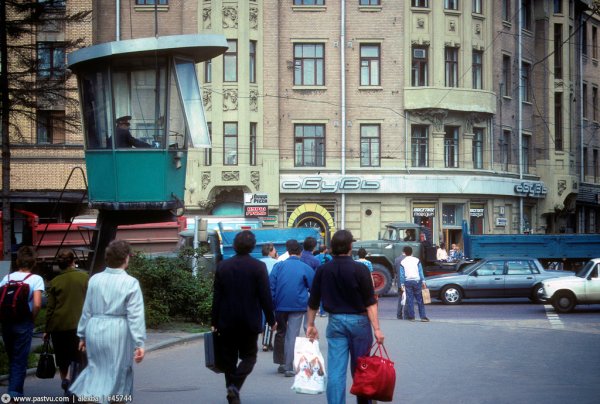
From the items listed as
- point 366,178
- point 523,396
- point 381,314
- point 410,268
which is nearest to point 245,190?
point 366,178

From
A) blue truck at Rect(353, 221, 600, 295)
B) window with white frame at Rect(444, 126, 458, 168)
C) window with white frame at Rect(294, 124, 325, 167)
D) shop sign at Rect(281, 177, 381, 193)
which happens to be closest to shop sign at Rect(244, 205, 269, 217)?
shop sign at Rect(281, 177, 381, 193)

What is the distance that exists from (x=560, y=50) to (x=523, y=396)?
A: 4709 centimetres

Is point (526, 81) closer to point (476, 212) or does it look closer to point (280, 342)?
point (476, 212)

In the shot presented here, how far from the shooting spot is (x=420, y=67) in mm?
48219

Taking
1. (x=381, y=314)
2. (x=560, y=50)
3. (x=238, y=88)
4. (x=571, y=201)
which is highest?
(x=560, y=50)

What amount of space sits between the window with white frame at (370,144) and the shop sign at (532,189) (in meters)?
8.17

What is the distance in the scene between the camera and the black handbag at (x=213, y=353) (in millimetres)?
10766

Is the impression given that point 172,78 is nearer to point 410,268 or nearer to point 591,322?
point 410,268

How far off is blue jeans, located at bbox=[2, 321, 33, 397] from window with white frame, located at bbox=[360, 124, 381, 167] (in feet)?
122

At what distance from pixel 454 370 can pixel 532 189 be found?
130 feet

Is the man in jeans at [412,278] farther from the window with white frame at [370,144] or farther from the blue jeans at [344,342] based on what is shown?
the window with white frame at [370,144]

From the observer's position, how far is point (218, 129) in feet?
151

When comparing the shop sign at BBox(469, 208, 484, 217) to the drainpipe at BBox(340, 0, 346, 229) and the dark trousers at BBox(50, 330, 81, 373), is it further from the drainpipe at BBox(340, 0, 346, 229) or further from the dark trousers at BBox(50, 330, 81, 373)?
the dark trousers at BBox(50, 330, 81, 373)

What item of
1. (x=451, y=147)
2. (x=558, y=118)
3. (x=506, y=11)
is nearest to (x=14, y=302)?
(x=451, y=147)
